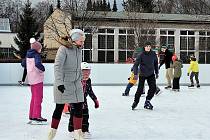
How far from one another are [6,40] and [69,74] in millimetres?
48781

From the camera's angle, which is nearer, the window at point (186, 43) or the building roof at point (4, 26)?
the window at point (186, 43)

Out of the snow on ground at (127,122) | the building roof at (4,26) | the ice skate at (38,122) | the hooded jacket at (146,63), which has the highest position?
the building roof at (4,26)

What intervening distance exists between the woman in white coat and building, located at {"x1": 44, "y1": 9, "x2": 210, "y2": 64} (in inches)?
1235

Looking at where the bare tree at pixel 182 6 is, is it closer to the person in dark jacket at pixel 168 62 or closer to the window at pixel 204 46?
the window at pixel 204 46

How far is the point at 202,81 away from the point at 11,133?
580 inches

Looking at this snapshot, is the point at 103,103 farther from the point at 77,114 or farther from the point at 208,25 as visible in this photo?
the point at 208,25

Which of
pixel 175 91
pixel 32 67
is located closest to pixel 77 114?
pixel 32 67

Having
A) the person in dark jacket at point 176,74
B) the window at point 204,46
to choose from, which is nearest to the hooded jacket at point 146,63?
the person in dark jacket at point 176,74

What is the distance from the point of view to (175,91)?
15039 mm

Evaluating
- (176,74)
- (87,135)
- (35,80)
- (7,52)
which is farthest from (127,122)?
(7,52)

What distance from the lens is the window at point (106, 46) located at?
40.1 meters

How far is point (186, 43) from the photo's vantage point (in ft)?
135

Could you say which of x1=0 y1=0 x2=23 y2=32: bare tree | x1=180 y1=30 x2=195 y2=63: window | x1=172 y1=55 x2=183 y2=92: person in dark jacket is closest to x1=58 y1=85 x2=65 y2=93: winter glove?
x1=172 y1=55 x2=183 y2=92: person in dark jacket

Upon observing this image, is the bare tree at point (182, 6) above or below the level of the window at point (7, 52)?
above
